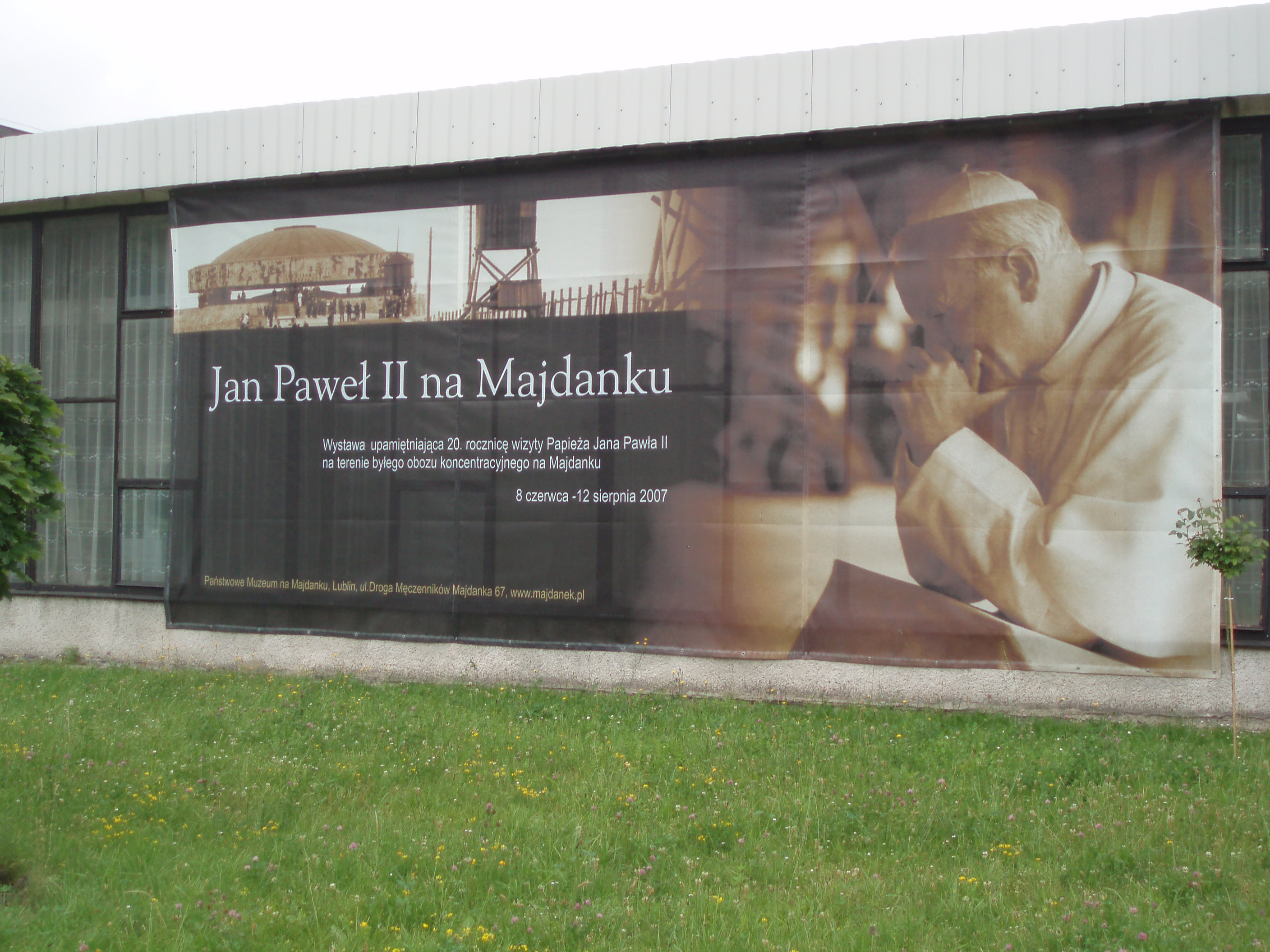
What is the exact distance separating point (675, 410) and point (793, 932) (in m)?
5.19

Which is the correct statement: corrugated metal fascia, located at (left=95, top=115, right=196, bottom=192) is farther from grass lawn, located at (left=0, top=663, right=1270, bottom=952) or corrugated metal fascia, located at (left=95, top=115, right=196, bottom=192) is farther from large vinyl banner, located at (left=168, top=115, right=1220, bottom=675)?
grass lawn, located at (left=0, top=663, right=1270, bottom=952)

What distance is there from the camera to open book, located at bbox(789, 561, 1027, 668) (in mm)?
8273

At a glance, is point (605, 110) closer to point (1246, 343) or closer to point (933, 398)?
point (933, 398)

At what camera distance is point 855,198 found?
873 centimetres

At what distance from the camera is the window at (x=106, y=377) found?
11055 mm

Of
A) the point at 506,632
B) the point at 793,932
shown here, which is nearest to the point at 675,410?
the point at 506,632

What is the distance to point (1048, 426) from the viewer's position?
8.21m

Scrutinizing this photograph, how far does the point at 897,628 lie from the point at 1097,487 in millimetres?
1883

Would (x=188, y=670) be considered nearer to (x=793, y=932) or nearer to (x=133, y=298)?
(x=133, y=298)

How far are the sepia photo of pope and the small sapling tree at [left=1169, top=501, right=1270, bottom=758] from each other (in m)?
0.36

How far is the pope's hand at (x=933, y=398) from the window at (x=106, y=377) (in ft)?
24.5

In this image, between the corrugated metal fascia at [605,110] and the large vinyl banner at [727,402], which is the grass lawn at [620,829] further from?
the corrugated metal fascia at [605,110]

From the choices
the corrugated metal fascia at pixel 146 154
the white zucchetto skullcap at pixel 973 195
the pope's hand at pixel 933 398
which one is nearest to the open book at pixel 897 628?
the pope's hand at pixel 933 398

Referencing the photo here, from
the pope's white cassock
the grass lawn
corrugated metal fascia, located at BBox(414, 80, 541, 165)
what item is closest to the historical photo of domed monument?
corrugated metal fascia, located at BBox(414, 80, 541, 165)
